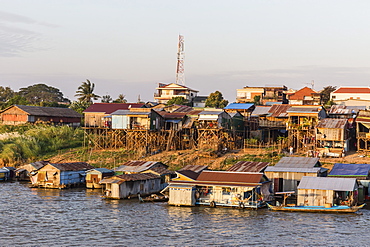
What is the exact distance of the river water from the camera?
98.1 feet

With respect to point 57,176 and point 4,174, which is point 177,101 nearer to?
point 4,174

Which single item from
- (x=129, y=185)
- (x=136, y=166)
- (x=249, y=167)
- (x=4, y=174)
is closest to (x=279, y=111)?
(x=249, y=167)

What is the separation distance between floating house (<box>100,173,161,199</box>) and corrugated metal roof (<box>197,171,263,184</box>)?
6360 mm

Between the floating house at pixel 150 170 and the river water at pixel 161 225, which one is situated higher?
the floating house at pixel 150 170

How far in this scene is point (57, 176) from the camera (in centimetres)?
5025

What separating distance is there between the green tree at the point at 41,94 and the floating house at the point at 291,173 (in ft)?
281

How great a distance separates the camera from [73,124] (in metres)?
80.2

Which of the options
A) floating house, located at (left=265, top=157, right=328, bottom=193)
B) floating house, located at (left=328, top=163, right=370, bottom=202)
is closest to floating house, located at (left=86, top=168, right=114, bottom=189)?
floating house, located at (left=265, top=157, right=328, bottom=193)

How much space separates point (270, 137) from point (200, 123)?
1024cm

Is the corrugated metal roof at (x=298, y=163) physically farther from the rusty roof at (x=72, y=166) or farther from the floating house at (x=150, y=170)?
the rusty roof at (x=72, y=166)

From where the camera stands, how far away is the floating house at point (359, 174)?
4181 cm

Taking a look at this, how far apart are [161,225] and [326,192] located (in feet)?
43.4

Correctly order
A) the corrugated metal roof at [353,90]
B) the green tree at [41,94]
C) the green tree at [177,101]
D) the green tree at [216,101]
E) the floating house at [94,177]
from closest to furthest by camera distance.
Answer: the floating house at [94,177]
the corrugated metal roof at [353,90]
the green tree at [177,101]
the green tree at [216,101]
the green tree at [41,94]

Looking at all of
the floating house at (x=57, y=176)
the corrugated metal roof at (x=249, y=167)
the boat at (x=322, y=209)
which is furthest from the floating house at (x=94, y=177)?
the boat at (x=322, y=209)
